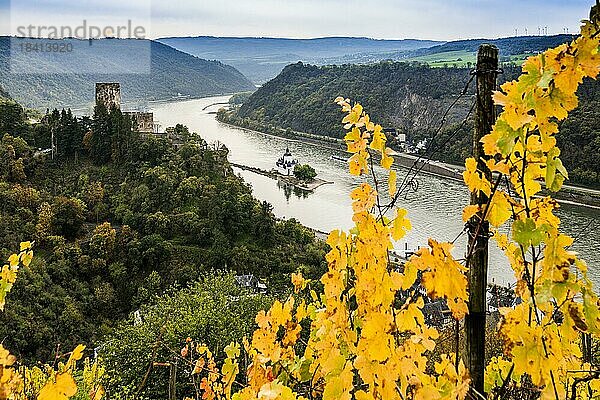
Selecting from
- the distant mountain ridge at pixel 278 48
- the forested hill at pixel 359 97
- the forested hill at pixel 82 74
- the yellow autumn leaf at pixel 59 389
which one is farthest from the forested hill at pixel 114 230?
the distant mountain ridge at pixel 278 48

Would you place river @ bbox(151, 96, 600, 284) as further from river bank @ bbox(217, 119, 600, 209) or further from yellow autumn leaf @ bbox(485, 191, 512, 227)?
yellow autumn leaf @ bbox(485, 191, 512, 227)

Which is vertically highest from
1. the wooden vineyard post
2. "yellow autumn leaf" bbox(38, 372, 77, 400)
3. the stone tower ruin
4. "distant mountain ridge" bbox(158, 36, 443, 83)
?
"distant mountain ridge" bbox(158, 36, 443, 83)

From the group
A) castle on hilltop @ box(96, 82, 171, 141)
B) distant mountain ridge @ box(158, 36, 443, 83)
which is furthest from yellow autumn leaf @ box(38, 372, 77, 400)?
distant mountain ridge @ box(158, 36, 443, 83)

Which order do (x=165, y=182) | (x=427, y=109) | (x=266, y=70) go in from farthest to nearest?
(x=266, y=70)
(x=427, y=109)
(x=165, y=182)

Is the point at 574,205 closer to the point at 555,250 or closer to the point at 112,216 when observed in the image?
the point at 112,216

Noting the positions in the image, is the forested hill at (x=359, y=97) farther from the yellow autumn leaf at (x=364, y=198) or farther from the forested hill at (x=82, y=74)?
the yellow autumn leaf at (x=364, y=198)

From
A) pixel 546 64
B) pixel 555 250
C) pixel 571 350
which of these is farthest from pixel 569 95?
pixel 571 350
